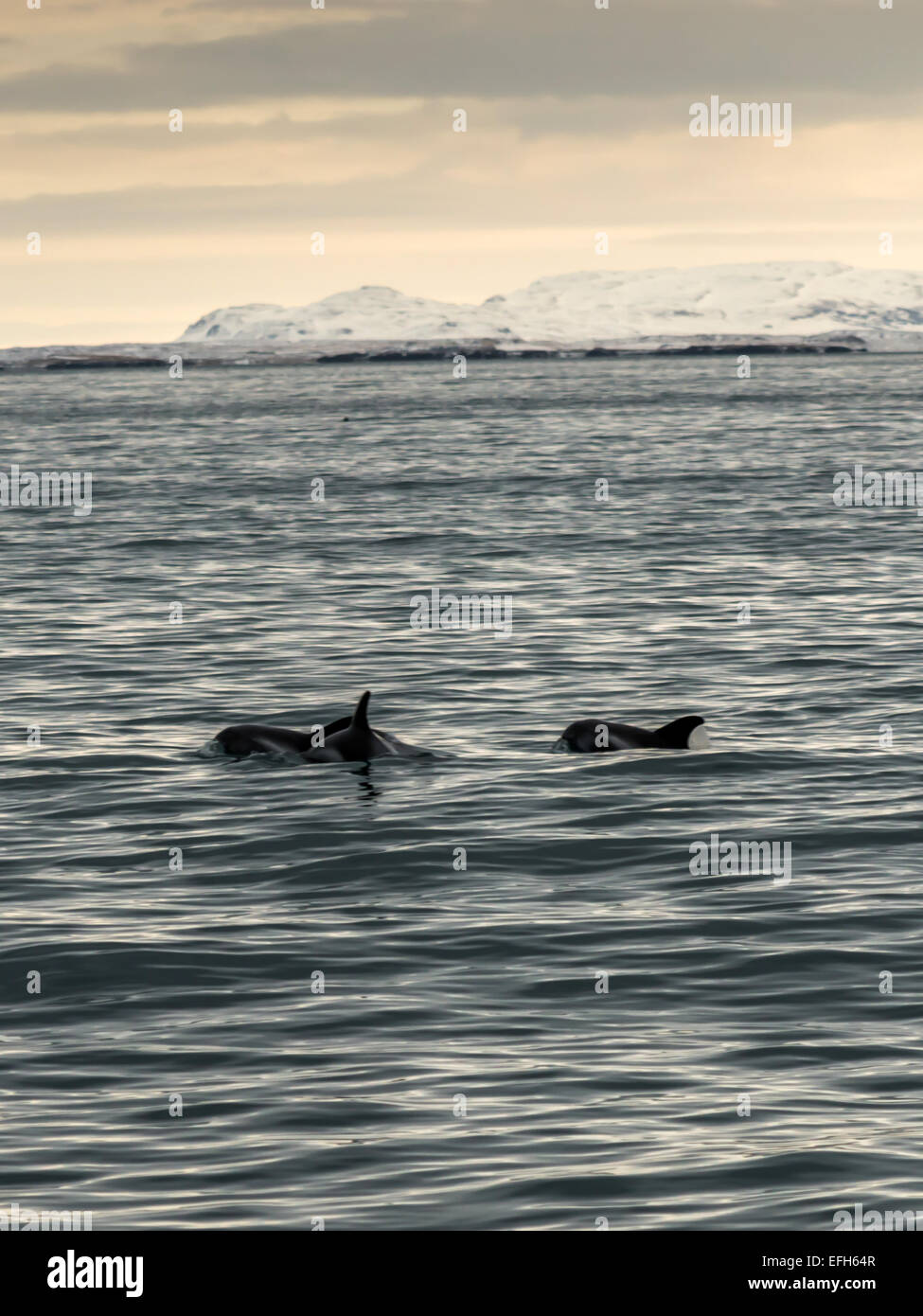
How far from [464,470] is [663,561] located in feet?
109

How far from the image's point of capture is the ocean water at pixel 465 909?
10398 mm

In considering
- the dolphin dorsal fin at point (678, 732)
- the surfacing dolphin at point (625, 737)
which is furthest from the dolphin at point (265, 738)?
the dolphin dorsal fin at point (678, 732)

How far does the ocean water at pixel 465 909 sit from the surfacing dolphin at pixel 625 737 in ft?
0.70

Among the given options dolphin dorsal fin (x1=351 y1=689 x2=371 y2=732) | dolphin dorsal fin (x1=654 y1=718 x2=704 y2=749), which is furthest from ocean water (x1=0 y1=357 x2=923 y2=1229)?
dolphin dorsal fin (x1=351 y1=689 x2=371 y2=732)

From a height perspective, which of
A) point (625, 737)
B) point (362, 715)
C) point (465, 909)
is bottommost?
point (465, 909)

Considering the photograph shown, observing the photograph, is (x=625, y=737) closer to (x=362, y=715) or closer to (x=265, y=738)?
(x=362, y=715)

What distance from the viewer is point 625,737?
2188cm

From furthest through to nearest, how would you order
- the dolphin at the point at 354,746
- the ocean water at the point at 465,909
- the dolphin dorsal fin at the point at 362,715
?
1. the dolphin at the point at 354,746
2. the dolphin dorsal fin at the point at 362,715
3. the ocean water at the point at 465,909

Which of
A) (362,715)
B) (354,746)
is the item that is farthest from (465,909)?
(354,746)

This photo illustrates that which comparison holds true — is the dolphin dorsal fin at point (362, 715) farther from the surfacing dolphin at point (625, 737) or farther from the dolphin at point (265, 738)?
the surfacing dolphin at point (625, 737)

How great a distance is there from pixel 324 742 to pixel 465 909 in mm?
6065

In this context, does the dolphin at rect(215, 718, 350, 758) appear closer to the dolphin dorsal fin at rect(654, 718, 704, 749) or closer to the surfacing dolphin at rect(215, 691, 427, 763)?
the surfacing dolphin at rect(215, 691, 427, 763)

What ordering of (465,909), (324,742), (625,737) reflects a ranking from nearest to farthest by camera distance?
(465,909), (324,742), (625,737)

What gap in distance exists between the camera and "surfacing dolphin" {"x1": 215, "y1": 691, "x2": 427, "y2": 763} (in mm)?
21266
